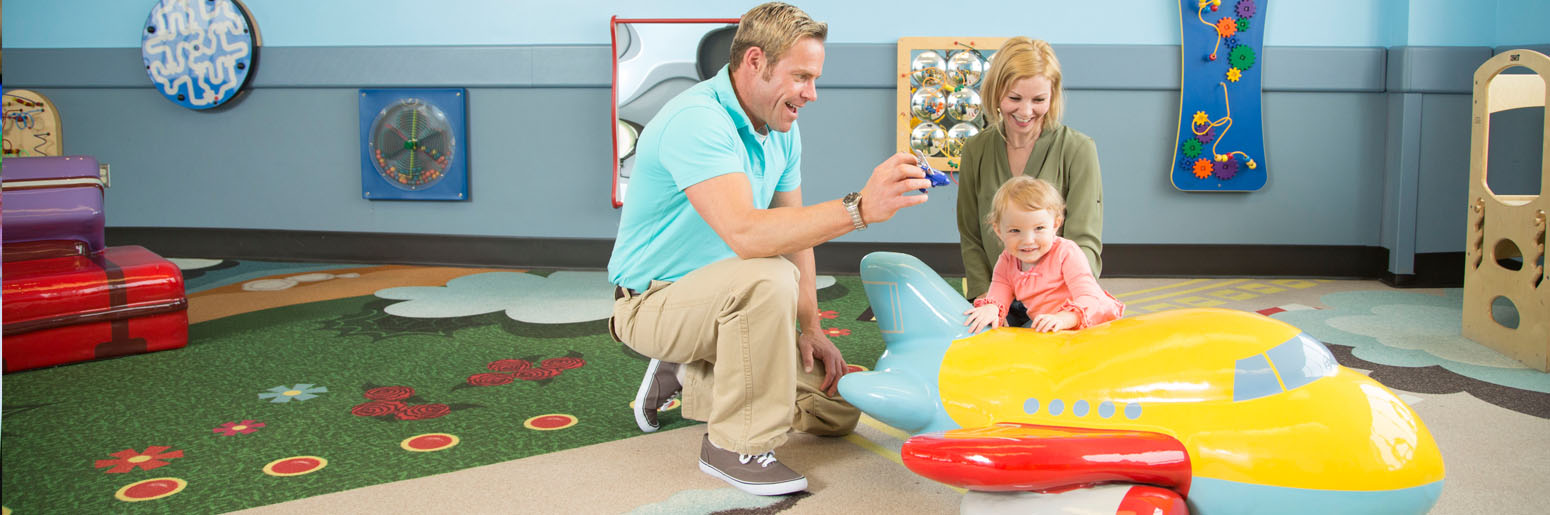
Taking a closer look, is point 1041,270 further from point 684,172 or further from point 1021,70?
point 684,172

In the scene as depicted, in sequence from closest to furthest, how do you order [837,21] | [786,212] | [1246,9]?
[786,212]
[1246,9]
[837,21]

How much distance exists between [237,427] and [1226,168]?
373 cm

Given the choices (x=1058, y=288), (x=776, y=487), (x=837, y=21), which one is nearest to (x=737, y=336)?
(x=776, y=487)

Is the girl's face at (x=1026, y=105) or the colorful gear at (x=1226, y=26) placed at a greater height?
the colorful gear at (x=1226, y=26)

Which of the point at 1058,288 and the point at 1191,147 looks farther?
the point at 1191,147

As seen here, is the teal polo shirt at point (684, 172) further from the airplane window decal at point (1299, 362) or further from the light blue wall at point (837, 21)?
the light blue wall at point (837, 21)

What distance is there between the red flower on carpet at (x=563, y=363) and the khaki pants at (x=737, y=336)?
33.5 inches

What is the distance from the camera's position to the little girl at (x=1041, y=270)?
6.06ft

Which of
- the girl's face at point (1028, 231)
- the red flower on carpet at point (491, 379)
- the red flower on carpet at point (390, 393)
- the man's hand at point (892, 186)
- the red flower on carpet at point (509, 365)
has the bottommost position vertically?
the red flower on carpet at point (390, 393)

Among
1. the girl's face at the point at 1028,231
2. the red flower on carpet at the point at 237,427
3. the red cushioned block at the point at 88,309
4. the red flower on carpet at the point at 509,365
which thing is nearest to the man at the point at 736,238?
the girl's face at the point at 1028,231

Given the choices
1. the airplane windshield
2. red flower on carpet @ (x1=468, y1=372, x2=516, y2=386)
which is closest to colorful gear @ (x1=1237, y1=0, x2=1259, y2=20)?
the airplane windshield

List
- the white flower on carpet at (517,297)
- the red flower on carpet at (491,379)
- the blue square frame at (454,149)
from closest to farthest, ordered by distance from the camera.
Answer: the red flower on carpet at (491,379) → the white flower on carpet at (517,297) → the blue square frame at (454,149)

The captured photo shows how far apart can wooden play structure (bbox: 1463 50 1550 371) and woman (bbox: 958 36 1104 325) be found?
4.95ft

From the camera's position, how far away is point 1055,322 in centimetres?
179
